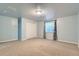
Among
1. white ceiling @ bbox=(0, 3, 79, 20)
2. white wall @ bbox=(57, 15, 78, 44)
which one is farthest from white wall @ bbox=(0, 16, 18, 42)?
white wall @ bbox=(57, 15, 78, 44)

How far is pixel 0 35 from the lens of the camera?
2.24 metres

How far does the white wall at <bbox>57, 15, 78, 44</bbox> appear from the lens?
2.20 meters

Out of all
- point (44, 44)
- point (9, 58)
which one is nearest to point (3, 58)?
point (9, 58)

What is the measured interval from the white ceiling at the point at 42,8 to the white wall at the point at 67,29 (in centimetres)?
14

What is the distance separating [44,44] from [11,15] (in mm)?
1115

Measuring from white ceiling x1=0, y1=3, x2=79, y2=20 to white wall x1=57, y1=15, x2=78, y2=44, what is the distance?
14cm

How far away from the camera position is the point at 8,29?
2.29 meters

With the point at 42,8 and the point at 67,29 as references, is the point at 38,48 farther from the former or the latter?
the point at 42,8

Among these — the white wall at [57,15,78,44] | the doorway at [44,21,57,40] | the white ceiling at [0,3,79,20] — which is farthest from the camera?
the doorway at [44,21,57,40]

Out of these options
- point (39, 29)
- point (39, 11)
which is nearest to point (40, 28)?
point (39, 29)

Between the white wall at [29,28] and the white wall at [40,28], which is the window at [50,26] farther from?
the white wall at [29,28]

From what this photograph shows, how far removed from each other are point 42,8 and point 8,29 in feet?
3.31

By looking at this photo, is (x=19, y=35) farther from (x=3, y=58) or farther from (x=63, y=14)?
(x=63, y=14)

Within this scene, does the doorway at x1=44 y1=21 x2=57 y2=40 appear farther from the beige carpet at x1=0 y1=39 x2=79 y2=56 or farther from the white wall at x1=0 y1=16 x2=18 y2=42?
the white wall at x1=0 y1=16 x2=18 y2=42
